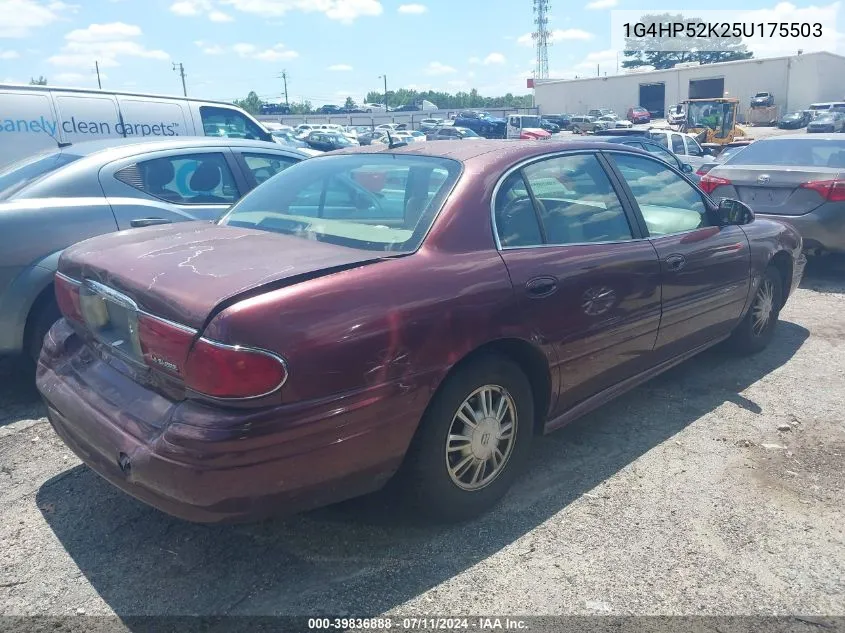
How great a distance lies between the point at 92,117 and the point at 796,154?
26.1 ft

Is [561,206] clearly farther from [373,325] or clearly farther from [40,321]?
[40,321]

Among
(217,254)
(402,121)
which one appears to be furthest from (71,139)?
(402,121)

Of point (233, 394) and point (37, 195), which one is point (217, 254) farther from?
point (37, 195)

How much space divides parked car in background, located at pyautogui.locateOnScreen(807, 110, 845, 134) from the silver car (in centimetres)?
3974

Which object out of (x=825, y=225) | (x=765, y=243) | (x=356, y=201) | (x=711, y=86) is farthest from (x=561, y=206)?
(x=711, y=86)

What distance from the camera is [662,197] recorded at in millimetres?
4133

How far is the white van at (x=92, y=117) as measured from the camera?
729cm

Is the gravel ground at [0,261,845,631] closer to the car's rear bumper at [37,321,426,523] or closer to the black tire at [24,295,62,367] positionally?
the car's rear bumper at [37,321,426,523]

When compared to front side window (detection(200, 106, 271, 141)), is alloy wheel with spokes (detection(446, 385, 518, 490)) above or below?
below

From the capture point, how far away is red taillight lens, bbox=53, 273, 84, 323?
2.92 metres

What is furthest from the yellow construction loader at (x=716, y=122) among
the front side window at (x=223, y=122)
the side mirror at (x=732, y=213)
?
the side mirror at (x=732, y=213)

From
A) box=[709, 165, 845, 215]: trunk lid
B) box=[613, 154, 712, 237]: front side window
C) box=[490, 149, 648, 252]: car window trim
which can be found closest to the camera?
box=[490, 149, 648, 252]: car window trim

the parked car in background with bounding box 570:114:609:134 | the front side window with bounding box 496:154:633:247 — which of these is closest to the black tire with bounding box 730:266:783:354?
the front side window with bounding box 496:154:633:247

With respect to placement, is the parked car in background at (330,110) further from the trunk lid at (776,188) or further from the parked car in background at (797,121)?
the trunk lid at (776,188)
